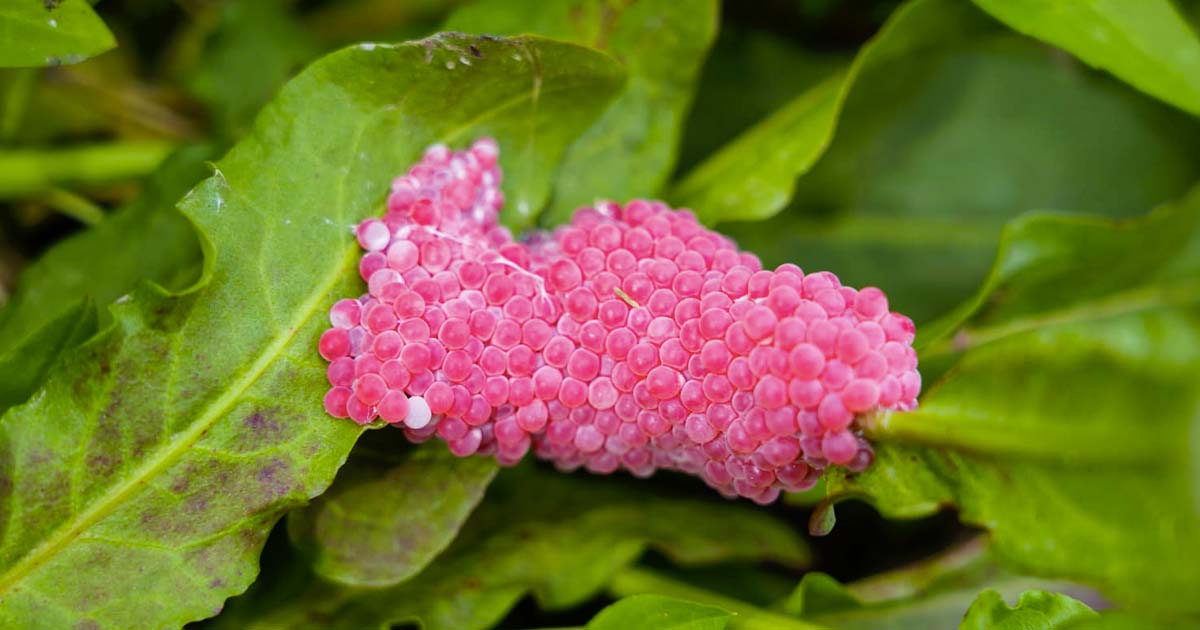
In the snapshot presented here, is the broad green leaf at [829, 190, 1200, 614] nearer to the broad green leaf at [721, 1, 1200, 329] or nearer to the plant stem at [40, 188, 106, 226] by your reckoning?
the broad green leaf at [721, 1, 1200, 329]

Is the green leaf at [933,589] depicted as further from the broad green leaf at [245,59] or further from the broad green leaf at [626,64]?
→ the broad green leaf at [245,59]

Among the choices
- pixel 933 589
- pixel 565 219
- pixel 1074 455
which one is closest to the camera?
pixel 1074 455

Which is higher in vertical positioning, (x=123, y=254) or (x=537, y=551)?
(x=123, y=254)

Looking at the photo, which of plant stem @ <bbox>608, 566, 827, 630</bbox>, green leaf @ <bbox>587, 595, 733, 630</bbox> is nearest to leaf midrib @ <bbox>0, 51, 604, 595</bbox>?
green leaf @ <bbox>587, 595, 733, 630</bbox>

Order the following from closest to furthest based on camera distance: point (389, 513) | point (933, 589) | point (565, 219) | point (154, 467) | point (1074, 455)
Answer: point (1074, 455) < point (154, 467) < point (389, 513) < point (565, 219) < point (933, 589)

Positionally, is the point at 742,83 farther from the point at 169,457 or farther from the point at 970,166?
the point at 169,457

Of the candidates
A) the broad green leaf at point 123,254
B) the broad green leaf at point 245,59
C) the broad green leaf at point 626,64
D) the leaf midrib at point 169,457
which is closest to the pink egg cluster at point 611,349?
the leaf midrib at point 169,457

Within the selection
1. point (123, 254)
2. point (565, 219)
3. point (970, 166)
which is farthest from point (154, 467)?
point (970, 166)
